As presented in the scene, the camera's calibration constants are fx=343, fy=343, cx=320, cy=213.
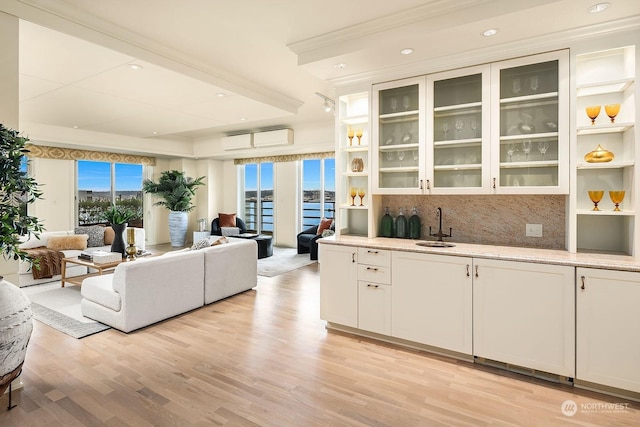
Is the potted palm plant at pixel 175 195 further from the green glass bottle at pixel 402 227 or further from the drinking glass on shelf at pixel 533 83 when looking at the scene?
the drinking glass on shelf at pixel 533 83

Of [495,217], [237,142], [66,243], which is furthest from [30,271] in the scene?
[495,217]

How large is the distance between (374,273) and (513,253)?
1135mm

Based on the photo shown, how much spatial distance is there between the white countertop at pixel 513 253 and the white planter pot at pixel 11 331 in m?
2.27

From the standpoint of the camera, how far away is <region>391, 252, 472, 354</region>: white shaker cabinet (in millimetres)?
Answer: 2738

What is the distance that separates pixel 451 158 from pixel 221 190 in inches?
307

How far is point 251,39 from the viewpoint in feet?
10.4

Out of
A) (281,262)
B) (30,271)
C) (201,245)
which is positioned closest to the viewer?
(201,245)

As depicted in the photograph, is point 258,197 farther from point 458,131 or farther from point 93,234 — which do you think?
point 458,131

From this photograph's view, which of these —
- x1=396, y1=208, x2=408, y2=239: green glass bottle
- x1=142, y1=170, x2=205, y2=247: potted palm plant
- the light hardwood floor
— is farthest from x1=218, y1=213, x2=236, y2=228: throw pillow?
x1=396, y1=208, x2=408, y2=239: green glass bottle

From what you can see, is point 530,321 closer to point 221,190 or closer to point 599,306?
point 599,306

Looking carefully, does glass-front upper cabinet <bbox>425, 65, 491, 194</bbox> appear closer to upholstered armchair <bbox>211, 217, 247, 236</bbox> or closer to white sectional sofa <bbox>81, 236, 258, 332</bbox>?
white sectional sofa <bbox>81, 236, 258, 332</bbox>

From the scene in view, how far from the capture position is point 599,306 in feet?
7.52

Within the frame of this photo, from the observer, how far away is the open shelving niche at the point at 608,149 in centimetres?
249

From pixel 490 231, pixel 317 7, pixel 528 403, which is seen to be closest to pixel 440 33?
pixel 317 7
